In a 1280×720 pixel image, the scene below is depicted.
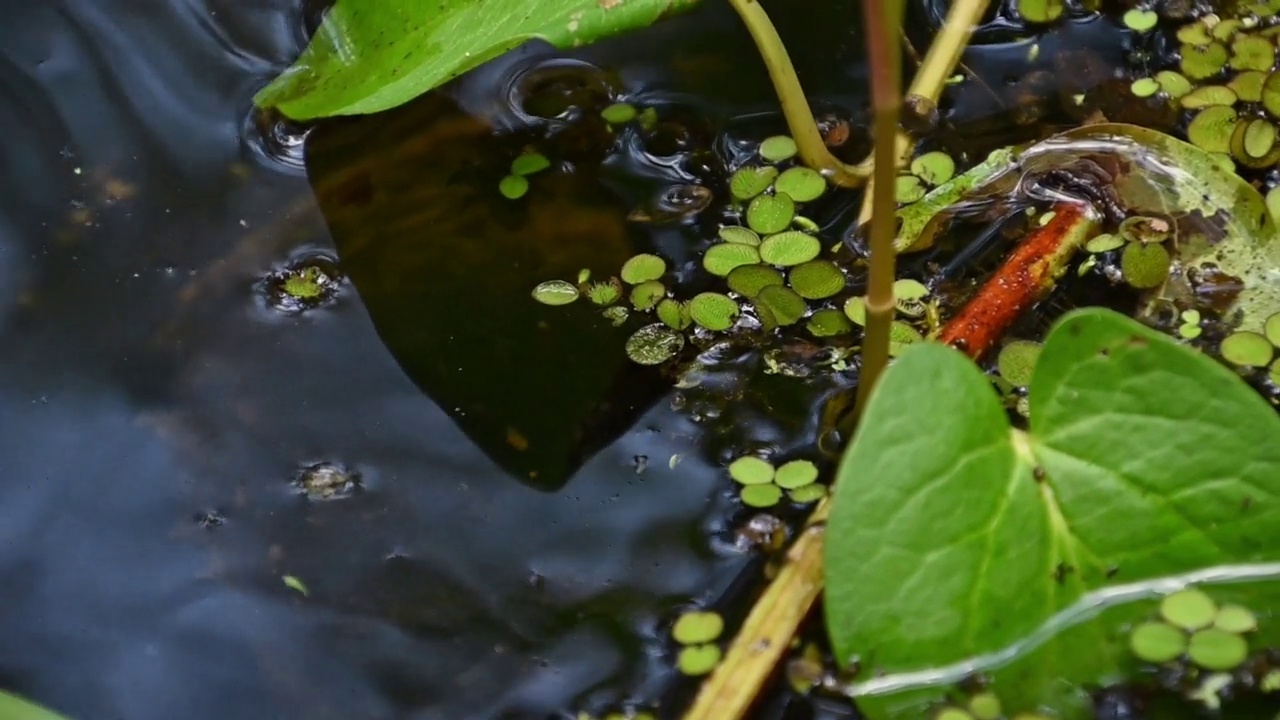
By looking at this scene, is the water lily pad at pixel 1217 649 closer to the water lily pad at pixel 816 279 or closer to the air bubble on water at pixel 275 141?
the water lily pad at pixel 816 279

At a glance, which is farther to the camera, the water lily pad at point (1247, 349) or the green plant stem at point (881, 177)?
the water lily pad at point (1247, 349)

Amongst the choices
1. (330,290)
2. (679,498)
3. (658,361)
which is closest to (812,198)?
(658,361)

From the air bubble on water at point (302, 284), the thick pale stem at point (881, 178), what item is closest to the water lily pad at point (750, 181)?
the thick pale stem at point (881, 178)

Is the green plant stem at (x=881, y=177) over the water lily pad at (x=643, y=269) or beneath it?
over

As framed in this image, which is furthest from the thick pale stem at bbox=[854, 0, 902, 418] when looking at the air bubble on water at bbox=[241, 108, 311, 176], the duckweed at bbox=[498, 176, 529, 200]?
the air bubble on water at bbox=[241, 108, 311, 176]

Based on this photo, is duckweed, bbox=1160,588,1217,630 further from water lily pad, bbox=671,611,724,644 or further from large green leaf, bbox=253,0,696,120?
large green leaf, bbox=253,0,696,120
